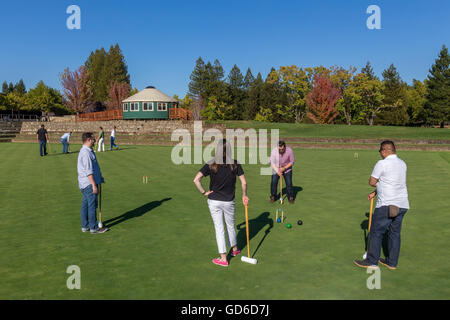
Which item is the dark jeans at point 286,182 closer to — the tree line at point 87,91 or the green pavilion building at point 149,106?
the green pavilion building at point 149,106

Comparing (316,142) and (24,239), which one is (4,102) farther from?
(24,239)

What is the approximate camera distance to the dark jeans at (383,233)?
20.2 ft

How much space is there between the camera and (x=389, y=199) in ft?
20.0

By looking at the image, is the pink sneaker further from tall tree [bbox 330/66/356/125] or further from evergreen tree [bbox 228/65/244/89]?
evergreen tree [bbox 228/65/244/89]

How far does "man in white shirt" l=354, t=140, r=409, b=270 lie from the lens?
6059mm

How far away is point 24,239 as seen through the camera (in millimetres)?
8000

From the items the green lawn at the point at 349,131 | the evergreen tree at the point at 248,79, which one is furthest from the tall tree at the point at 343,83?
the evergreen tree at the point at 248,79

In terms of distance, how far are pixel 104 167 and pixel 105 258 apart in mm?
13865

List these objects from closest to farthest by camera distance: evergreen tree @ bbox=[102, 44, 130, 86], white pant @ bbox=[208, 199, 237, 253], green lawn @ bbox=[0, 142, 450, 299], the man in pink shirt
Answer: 1. green lawn @ bbox=[0, 142, 450, 299]
2. white pant @ bbox=[208, 199, 237, 253]
3. the man in pink shirt
4. evergreen tree @ bbox=[102, 44, 130, 86]

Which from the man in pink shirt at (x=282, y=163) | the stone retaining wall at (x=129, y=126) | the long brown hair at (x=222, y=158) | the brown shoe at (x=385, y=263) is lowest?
the brown shoe at (x=385, y=263)

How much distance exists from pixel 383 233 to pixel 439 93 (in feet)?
249

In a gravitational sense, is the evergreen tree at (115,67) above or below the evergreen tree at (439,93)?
above

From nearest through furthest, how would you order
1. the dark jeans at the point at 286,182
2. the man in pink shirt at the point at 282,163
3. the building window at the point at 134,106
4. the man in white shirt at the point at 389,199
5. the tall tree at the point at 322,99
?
the man in white shirt at the point at 389,199 → the man in pink shirt at the point at 282,163 → the dark jeans at the point at 286,182 → the building window at the point at 134,106 → the tall tree at the point at 322,99

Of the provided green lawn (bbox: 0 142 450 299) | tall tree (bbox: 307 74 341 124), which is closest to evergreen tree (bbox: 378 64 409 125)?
tall tree (bbox: 307 74 341 124)
